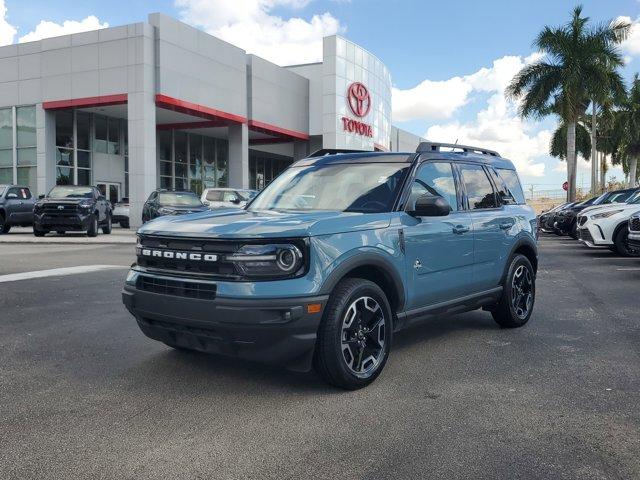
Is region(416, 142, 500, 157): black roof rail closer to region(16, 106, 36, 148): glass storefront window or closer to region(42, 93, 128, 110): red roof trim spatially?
region(42, 93, 128, 110): red roof trim

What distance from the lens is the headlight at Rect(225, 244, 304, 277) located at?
3.94 metres

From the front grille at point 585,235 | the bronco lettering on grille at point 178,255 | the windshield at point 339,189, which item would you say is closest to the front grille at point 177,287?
the bronco lettering on grille at point 178,255

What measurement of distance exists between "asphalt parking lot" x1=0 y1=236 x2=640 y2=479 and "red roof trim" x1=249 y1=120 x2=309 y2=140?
3010 cm

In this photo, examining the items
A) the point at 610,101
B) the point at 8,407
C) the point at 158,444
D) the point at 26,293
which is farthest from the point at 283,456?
the point at 610,101

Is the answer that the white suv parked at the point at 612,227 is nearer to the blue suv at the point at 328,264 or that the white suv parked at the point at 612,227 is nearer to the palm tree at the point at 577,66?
the blue suv at the point at 328,264

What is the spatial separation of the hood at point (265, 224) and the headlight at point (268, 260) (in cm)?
9

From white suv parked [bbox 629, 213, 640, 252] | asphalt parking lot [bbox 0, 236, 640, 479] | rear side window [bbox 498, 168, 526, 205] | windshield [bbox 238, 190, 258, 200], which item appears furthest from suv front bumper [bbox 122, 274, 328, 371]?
windshield [bbox 238, 190, 258, 200]

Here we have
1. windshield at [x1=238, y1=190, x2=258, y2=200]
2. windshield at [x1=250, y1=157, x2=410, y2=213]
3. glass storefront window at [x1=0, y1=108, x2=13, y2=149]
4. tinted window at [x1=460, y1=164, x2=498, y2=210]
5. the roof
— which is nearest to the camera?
windshield at [x1=250, y1=157, x2=410, y2=213]

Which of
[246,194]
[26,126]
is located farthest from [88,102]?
[246,194]

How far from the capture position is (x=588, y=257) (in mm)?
14977

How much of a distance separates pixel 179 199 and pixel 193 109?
1029 centimetres

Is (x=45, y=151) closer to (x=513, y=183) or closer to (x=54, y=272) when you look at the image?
(x=54, y=272)

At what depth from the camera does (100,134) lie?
111 feet

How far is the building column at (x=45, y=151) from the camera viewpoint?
3023 centimetres
